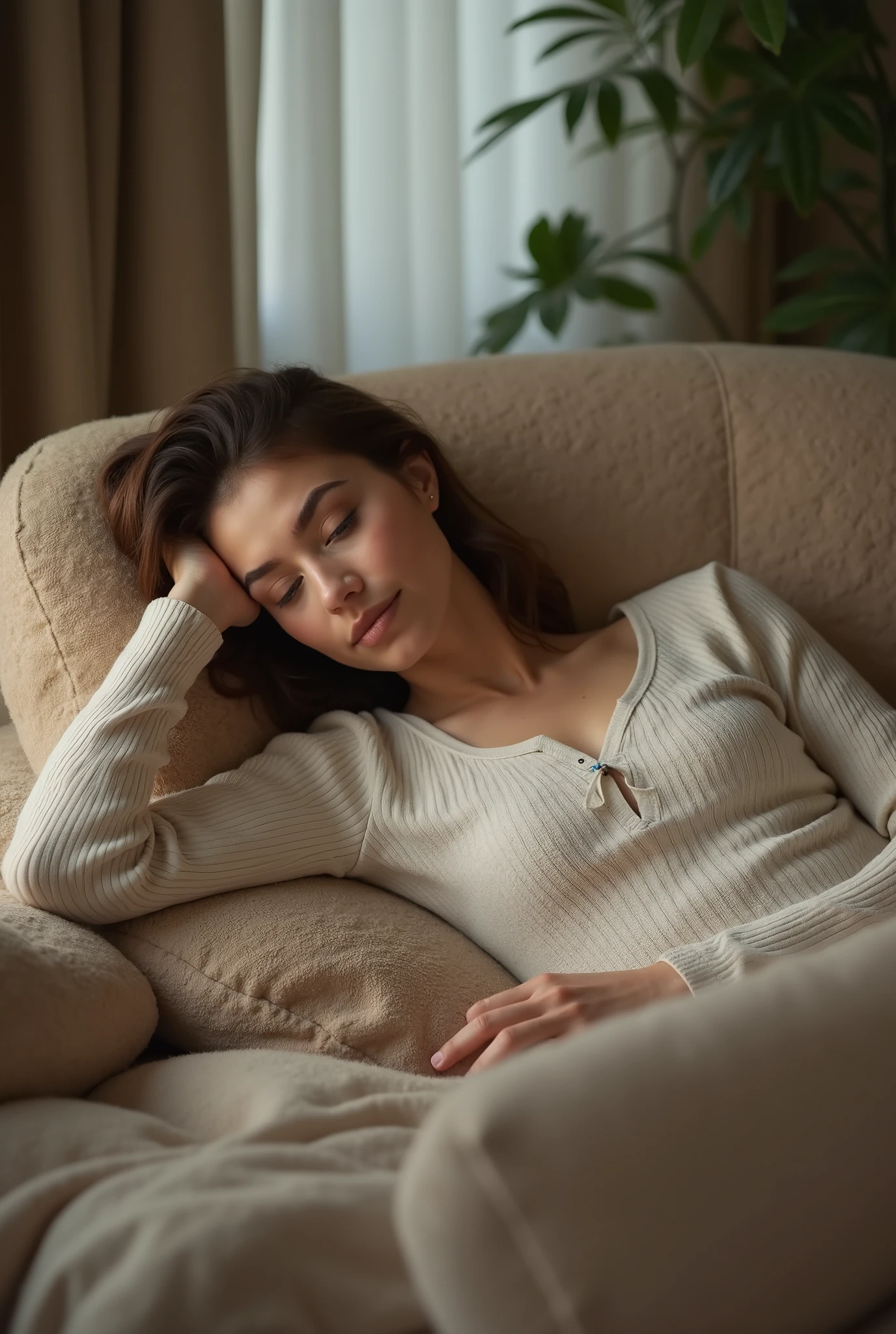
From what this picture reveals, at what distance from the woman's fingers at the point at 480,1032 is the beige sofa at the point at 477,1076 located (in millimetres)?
30

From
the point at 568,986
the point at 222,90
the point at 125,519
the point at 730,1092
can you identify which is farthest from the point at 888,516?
the point at 222,90

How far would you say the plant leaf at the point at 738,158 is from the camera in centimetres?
203

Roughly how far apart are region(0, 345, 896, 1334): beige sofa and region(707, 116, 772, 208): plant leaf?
0.68 meters

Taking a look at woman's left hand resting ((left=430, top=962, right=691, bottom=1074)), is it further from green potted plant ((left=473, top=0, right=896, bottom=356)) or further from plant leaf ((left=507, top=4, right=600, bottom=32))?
plant leaf ((left=507, top=4, right=600, bottom=32))

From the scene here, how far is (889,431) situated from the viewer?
4.68 ft

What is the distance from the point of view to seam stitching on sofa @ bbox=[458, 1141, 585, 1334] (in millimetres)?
495

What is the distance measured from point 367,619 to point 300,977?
0.39 meters

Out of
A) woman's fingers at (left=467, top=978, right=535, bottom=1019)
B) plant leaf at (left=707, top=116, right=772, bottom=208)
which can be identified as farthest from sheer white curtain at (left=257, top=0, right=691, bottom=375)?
woman's fingers at (left=467, top=978, right=535, bottom=1019)

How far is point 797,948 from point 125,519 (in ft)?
2.61

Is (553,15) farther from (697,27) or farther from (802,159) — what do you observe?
(802,159)

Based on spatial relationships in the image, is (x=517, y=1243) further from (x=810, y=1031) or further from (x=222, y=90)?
(x=222, y=90)

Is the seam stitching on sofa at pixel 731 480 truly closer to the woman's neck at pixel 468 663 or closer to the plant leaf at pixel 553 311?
the woman's neck at pixel 468 663

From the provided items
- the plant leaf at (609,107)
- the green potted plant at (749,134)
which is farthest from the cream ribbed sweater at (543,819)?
the plant leaf at (609,107)

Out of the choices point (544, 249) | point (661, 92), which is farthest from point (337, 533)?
point (661, 92)
